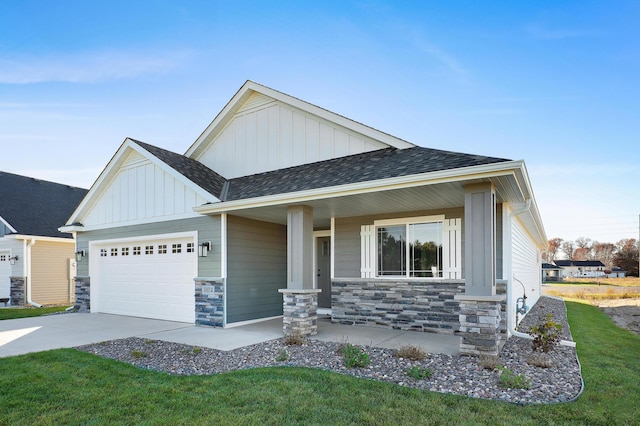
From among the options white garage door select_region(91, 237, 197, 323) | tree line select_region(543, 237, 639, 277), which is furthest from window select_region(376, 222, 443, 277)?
tree line select_region(543, 237, 639, 277)

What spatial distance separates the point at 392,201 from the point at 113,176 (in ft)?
28.1

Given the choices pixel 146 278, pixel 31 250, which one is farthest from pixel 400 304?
pixel 31 250

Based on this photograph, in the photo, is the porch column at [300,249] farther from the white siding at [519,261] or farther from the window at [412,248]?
the white siding at [519,261]

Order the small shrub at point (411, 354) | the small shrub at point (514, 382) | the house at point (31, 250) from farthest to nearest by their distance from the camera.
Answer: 1. the house at point (31, 250)
2. the small shrub at point (411, 354)
3. the small shrub at point (514, 382)

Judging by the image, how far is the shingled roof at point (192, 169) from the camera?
385 inches

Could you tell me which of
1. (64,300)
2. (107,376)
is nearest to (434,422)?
(107,376)

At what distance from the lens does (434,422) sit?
3623 millimetres

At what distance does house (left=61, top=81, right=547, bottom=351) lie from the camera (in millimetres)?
6611

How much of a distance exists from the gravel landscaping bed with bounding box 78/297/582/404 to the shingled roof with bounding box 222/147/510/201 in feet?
9.57

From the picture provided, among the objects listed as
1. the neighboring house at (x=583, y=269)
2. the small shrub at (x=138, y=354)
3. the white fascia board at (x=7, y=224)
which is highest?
the white fascia board at (x=7, y=224)

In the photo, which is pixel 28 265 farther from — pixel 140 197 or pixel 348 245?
pixel 348 245

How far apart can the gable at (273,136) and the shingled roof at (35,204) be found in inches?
348

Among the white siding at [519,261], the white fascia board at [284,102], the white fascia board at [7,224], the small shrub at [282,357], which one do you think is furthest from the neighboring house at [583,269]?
the white fascia board at [7,224]

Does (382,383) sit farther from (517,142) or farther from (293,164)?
→ (517,142)
